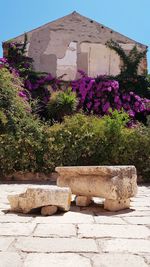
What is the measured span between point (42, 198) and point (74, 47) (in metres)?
15.2

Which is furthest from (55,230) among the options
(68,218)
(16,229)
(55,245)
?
(68,218)

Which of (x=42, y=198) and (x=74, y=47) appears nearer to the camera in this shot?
(x=42, y=198)

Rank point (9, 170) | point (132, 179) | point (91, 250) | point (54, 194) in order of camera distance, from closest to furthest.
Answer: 1. point (91, 250)
2. point (54, 194)
3. point (132, 179)
4. point (9, 170)

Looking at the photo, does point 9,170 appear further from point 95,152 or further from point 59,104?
point 59,104

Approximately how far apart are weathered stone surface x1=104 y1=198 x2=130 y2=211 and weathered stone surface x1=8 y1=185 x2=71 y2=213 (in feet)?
2.02

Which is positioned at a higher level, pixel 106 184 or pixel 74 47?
pixel 74 47

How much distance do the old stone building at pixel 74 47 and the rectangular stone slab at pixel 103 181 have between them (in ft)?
43.3

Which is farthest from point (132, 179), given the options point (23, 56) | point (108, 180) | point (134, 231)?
point (23, 56)

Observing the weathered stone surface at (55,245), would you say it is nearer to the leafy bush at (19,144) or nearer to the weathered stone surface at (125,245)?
the weathered stone surface at (125,245)

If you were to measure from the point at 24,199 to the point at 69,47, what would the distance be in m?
15.1

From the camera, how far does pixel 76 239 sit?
342 cm

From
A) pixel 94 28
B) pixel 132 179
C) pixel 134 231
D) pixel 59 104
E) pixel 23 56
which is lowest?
pixel 134 231

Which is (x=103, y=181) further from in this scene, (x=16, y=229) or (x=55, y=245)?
(x=55, y=245)

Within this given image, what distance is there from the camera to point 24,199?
15.8ft
